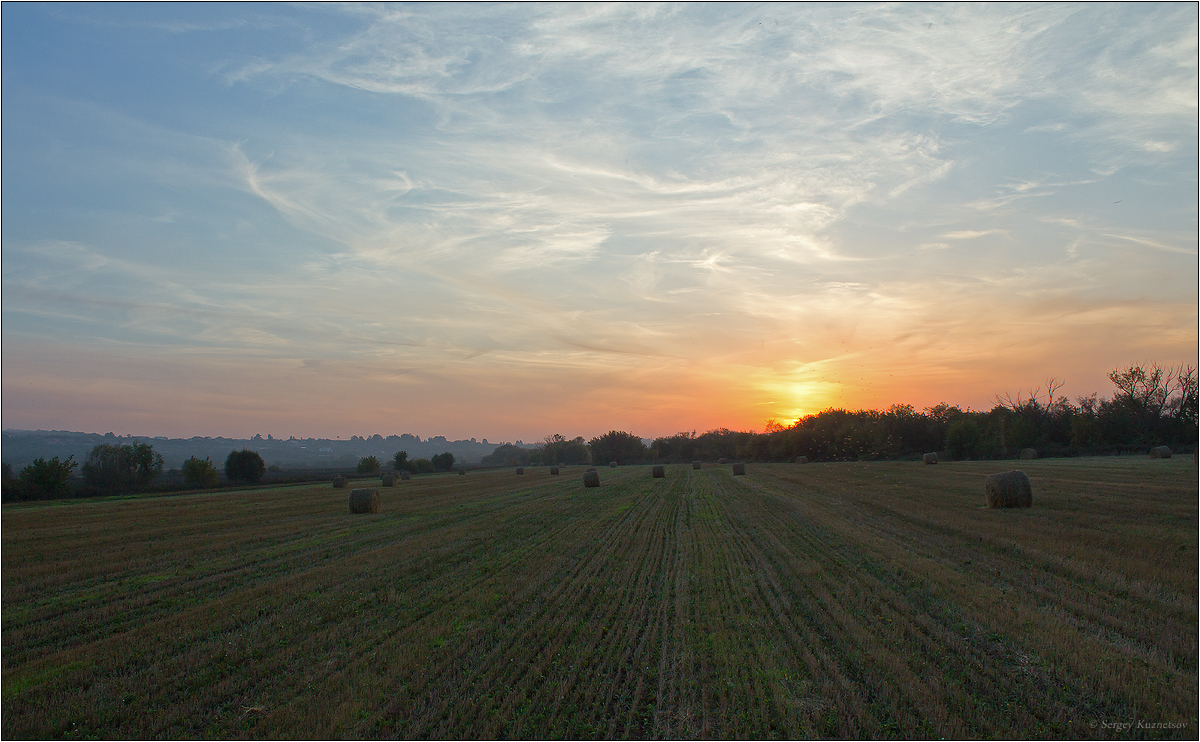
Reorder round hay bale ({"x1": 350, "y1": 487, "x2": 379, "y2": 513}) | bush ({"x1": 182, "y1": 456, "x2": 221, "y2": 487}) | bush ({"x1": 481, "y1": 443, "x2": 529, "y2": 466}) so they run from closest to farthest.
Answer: round hay bale ({"x1": 350, "y1": 487, "x2": 379, "y2": 513})
bush ({"x1": 182, "y1": 456, "x2": 221, "y2": 487})
bush ({"x1": 481, "y1": 443, "x2": 529, "y2": 466})

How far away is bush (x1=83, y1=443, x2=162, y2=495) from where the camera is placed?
49.8 metres

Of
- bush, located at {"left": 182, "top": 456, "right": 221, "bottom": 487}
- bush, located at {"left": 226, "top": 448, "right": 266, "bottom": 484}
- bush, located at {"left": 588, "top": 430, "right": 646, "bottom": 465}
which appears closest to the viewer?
bush, located at {"left": 182, "top": 456, "right": 221, "bottom": 487}

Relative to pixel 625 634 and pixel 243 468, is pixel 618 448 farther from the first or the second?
pixel 625 634

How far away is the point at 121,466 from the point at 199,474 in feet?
19.0

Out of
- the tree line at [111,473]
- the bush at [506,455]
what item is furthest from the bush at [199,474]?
the bush at [506,455]

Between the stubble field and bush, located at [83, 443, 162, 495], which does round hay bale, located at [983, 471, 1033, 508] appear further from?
bush, located at [83, 443, 162, 495]

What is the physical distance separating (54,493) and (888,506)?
5073cm

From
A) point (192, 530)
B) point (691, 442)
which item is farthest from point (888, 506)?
point (691, 442)

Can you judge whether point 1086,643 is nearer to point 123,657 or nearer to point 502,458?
point 123,657

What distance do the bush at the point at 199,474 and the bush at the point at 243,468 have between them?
4209 mm

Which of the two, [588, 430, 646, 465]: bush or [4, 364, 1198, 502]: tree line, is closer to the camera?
[4, 364, 1198, 502]: tree line

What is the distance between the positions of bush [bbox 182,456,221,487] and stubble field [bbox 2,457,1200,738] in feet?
145

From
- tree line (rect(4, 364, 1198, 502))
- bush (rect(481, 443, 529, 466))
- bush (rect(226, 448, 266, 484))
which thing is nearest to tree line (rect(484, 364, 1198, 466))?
tree line (rect(4, 364, 1198, 502))

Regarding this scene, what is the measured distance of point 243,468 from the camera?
61.5m
